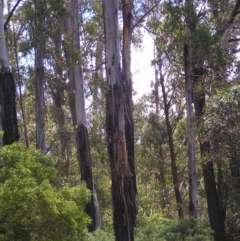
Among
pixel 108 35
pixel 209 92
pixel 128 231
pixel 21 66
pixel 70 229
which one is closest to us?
pixel 70 229

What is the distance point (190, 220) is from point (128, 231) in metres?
2.04

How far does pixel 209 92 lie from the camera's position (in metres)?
15.5

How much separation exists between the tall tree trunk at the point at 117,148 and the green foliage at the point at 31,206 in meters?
2.99

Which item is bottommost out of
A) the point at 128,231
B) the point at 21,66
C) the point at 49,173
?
the point at 128,231

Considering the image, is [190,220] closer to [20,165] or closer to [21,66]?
[20,165]

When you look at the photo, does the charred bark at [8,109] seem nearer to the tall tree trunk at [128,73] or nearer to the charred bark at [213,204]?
the tall tree trunk at [128,73]

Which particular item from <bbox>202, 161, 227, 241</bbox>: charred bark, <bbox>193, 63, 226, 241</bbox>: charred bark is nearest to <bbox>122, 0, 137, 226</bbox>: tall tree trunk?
<bbox>193, 63, 226, 241</bbox>: charred bark

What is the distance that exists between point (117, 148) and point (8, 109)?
2732 millimetres

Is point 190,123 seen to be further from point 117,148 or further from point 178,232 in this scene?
point 117,148

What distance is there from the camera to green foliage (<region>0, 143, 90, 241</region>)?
24.0 feet

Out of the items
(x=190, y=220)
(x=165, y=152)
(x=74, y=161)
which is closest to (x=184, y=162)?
(x=165, y=152)

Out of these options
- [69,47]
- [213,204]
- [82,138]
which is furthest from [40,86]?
[213,204]

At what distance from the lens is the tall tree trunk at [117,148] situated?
37.0ft

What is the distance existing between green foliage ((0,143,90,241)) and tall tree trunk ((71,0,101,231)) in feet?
24.9
